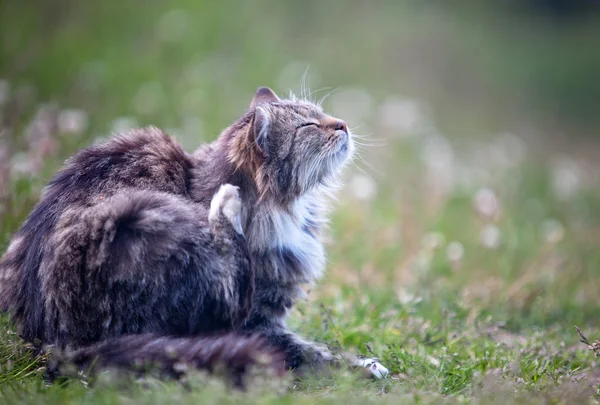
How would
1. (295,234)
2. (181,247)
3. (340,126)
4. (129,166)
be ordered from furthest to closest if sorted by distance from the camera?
(340,126), (295,234), (129,166), (181,247)

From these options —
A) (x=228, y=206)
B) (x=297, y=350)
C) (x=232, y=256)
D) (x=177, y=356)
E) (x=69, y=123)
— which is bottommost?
(x=297, y=350)

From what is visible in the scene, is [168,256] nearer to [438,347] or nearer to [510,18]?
[438,347]

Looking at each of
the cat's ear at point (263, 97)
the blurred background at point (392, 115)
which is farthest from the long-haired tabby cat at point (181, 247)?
the blurred background at point (392, 115)

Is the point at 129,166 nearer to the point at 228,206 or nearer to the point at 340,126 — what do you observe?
the point at 228,206

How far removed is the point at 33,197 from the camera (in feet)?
17.9

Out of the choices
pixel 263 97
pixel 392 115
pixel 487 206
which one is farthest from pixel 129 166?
pixel 392 115

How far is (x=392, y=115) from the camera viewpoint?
8.85 metres

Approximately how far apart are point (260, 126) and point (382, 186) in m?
5.01

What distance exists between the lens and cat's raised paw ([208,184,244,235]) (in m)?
3.71

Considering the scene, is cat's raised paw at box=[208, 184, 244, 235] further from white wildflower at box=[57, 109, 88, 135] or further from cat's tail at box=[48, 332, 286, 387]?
white wildflower at box=[57, 109, 88, 135]

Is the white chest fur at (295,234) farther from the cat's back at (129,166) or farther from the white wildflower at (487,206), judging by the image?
the white wildflower at (487,206)

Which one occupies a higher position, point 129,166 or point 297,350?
point 129,166

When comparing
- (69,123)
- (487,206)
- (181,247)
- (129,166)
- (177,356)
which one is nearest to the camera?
(177,356)

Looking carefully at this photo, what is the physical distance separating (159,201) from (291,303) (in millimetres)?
1035
